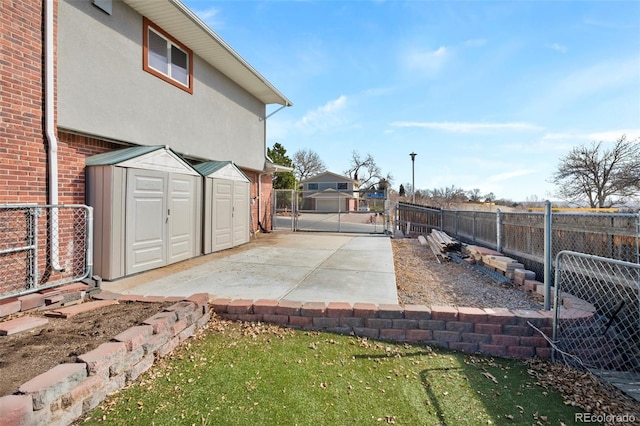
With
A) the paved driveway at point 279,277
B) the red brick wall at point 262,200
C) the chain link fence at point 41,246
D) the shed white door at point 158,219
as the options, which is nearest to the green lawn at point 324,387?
the paved driveway at point 279,277

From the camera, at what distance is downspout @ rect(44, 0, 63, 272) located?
4.38 m

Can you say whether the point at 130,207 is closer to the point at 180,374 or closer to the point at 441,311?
the point at 180,374

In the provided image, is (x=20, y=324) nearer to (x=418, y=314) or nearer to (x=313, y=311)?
(x=313, y=311)

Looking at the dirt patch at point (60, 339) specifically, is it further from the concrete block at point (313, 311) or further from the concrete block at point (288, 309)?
the concrete block at point (313, 311)

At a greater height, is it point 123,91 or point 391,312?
point 123,91

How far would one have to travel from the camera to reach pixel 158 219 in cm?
578

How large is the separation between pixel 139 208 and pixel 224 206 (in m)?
2.75

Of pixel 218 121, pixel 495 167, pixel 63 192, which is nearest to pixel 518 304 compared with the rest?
pixel 63 192

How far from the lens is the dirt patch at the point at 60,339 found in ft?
7.33

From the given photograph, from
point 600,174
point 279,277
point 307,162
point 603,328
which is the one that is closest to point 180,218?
point 279,277

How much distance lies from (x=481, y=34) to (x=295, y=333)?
8.21 m

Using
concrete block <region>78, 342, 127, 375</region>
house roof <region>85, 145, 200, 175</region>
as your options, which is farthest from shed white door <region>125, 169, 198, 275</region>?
concrete block <region>78, 342, 127, 375</region>

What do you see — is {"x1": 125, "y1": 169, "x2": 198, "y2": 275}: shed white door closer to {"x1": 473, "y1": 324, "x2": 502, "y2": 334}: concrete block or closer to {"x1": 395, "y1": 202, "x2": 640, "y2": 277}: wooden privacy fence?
{"x1": 473, "y1": 324, "x2": 502, "y2": 334}: concrete block

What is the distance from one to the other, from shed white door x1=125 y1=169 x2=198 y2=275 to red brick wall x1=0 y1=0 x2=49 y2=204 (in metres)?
1.20
